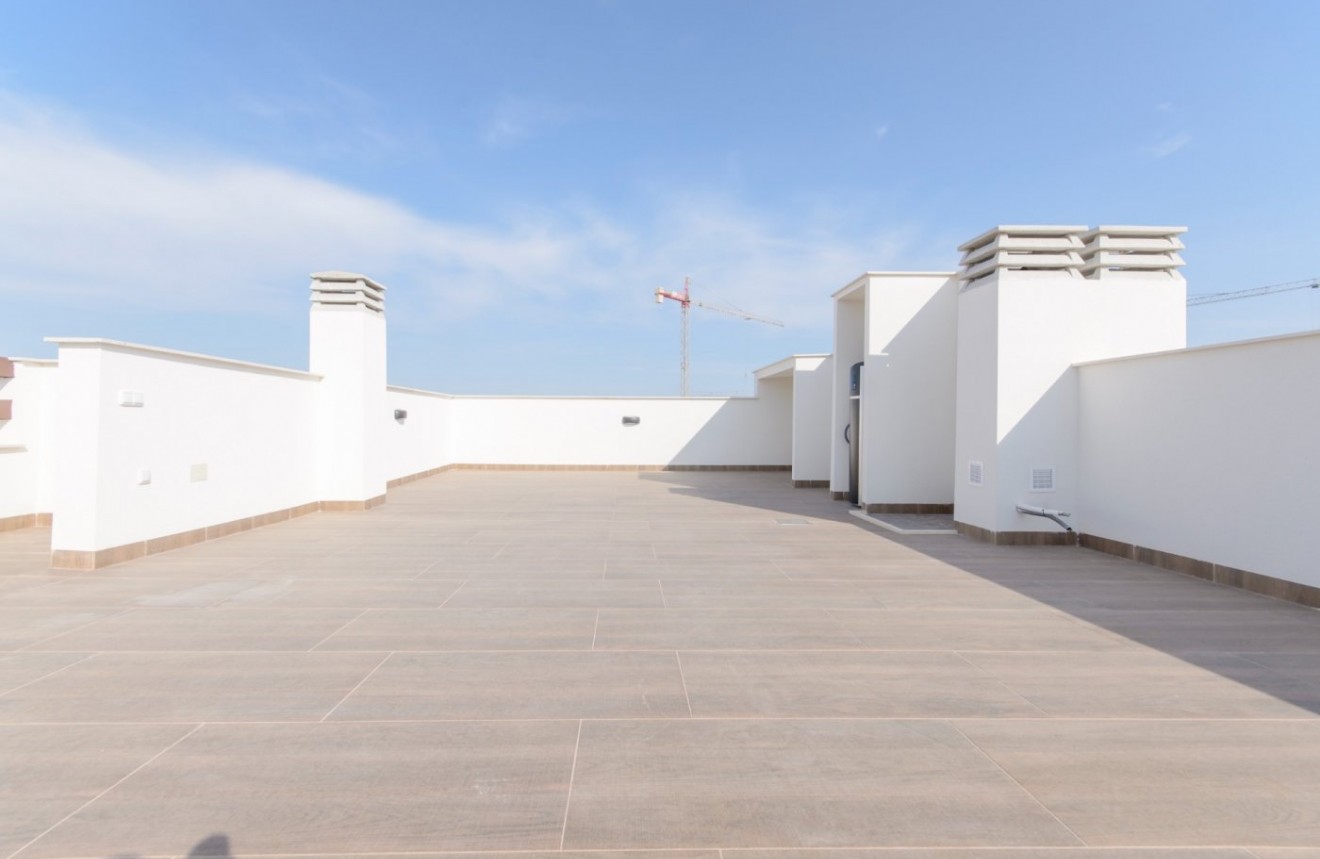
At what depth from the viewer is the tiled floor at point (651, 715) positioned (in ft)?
6.34

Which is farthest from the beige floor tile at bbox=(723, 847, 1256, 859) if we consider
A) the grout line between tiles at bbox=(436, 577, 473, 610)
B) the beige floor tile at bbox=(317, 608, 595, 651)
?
the grout line between tiles at bbox=(436, 577, 473, 610)

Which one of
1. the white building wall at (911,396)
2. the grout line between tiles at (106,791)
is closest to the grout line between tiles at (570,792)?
the grout line between tiles at (106,791)

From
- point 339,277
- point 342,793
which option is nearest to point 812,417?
point 339,277

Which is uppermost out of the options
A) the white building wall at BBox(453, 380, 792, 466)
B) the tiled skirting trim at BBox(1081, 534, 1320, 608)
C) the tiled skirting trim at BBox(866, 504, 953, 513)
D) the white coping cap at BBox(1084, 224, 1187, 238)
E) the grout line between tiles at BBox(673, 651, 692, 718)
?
the white coping cap at BBox(1084, 224, 1187, 238)

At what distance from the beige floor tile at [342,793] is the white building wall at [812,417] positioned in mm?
11106

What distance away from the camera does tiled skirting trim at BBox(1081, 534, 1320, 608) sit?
14.7 ft

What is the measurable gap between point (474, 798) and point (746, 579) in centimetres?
332

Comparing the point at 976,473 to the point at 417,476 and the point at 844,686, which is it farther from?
the point at 417,476

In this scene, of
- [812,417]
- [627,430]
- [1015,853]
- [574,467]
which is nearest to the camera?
[1015,853]

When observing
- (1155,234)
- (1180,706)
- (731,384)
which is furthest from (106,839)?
(731,384)

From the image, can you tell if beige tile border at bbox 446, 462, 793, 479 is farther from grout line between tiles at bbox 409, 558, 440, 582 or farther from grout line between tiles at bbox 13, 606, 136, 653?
grout line between tiles at bbox 13, 606, 136, 653

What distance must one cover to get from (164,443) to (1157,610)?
7816mm

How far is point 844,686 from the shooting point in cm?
304

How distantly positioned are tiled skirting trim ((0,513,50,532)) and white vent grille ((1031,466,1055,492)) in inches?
410
